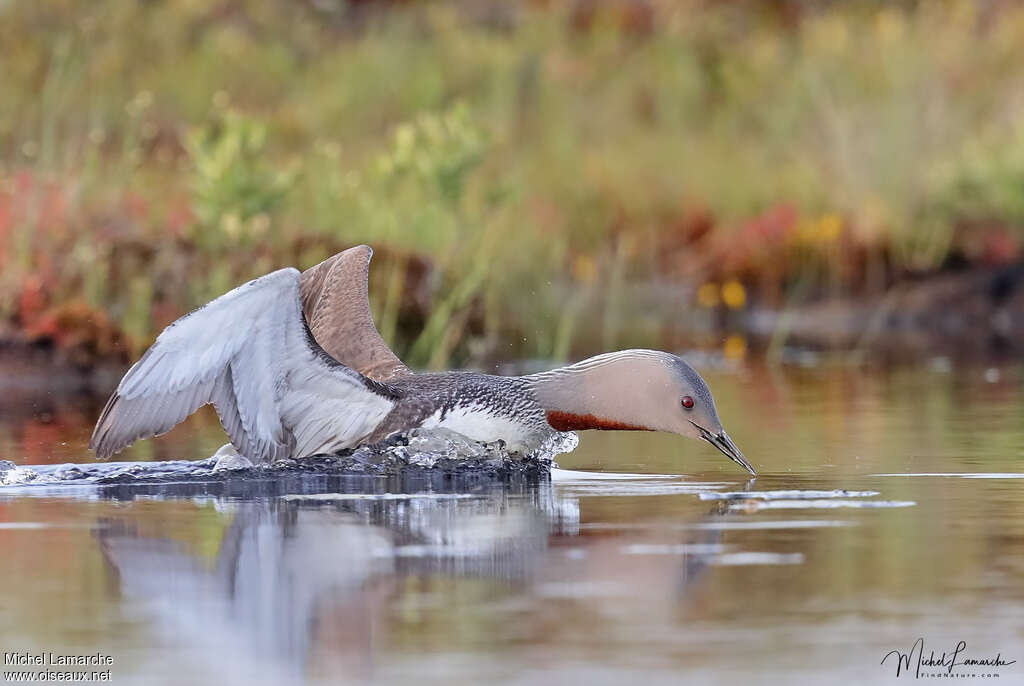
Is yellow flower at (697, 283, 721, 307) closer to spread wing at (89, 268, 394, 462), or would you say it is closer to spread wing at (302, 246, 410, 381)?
spread wing at (302, 246, 410, 381)

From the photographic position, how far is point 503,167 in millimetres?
22500

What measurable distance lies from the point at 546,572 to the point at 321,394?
8.94 ft

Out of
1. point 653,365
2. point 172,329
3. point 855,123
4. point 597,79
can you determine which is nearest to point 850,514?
point 653,365

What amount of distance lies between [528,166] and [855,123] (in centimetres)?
364

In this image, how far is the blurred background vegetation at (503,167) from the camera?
1527 cm

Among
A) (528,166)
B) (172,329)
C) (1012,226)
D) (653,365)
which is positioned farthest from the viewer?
(528,166)

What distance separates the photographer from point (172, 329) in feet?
28.2

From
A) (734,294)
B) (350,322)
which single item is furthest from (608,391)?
(734,294)

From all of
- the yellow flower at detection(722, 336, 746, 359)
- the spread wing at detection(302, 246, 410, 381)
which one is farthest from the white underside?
the yellow flower at detection(722, 336, 746, 359)

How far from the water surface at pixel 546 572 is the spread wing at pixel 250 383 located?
0.32m

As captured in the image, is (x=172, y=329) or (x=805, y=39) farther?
(x=805, y=39)

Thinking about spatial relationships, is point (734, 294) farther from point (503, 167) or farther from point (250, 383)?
point (250, 383)

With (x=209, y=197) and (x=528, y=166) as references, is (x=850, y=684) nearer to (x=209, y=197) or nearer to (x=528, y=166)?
(x=209, y=197)

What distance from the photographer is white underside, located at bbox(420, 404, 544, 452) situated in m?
9.21
